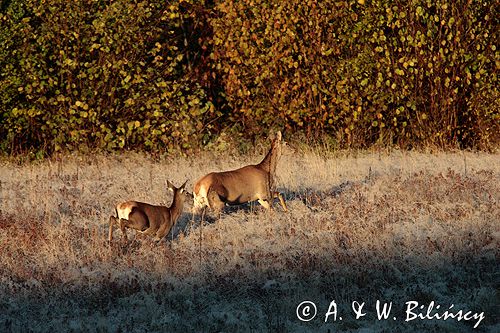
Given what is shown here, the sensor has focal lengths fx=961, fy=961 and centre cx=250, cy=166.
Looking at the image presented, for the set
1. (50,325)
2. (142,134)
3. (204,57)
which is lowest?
(50,325)

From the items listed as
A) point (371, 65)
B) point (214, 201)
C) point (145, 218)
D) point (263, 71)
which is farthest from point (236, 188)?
point (263, 71)

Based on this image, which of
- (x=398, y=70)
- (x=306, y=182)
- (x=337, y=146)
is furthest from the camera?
(x=337, y=146)

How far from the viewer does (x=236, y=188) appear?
35.0ft

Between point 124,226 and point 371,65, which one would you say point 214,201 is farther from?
point 371,65

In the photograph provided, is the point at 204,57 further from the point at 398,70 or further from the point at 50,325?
the point at 50,325

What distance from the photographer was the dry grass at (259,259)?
7.77 m

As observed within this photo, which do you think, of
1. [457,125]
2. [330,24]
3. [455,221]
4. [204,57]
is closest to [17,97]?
[204,57]

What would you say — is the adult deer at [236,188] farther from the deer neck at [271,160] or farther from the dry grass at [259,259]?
the dry grass at [259,259]

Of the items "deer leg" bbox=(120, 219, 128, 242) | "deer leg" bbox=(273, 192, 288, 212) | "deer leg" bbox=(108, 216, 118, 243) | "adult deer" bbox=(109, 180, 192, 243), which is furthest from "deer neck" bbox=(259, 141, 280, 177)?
A: "deer leg" bbox=(120, 219, 128, 242)

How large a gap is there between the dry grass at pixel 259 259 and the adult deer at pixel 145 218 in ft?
0.48

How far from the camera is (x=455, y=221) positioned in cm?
1007

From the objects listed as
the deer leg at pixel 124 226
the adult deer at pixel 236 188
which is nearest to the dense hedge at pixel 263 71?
the adult deer at pixel 236 188

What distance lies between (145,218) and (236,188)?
1589 millimetres

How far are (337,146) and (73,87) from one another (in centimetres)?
459
